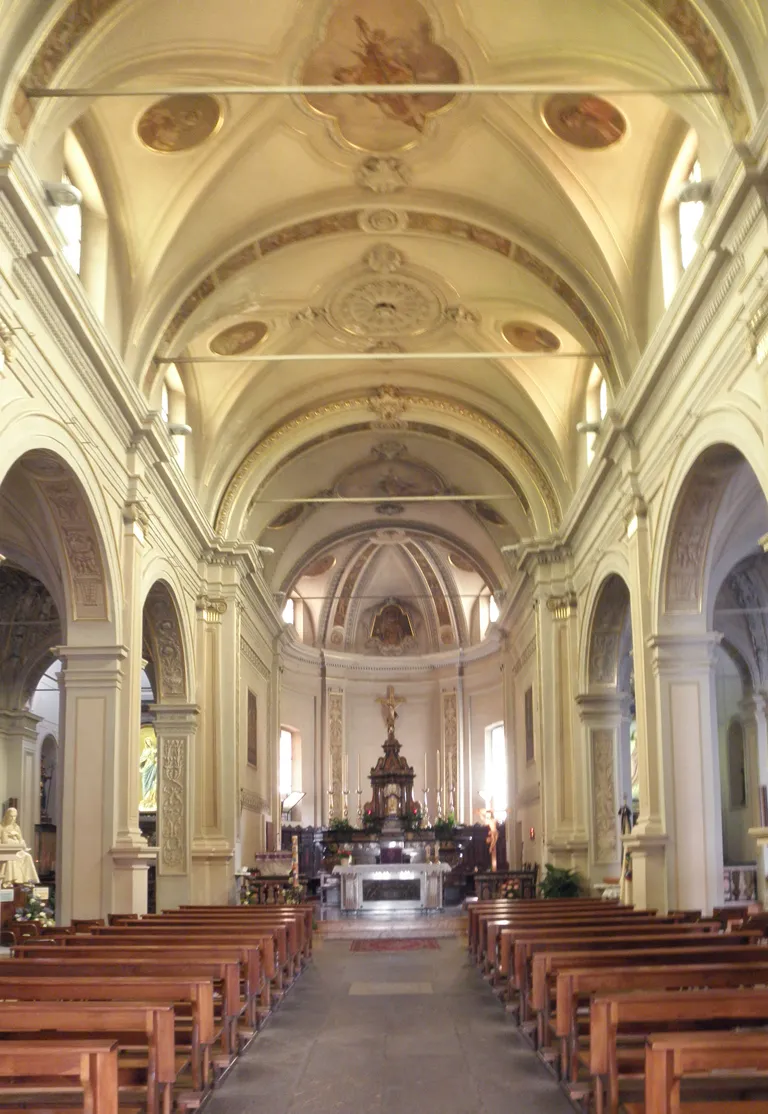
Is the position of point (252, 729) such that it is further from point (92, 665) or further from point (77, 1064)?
point (77, 1064)

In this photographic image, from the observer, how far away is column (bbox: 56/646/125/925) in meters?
14.9

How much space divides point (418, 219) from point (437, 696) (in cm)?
2164

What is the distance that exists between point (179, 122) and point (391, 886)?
61.1 ft

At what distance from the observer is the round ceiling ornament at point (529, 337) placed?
1955 cm

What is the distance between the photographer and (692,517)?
48.8ft

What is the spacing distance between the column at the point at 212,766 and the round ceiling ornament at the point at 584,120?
11571 mm

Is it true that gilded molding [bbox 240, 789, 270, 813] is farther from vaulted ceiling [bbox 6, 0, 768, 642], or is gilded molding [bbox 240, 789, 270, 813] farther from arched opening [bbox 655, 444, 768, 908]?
arched opening [bbox 655, 444, 768, 908]

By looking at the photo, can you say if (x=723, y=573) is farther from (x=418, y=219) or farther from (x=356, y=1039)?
(x=356, y=1039)

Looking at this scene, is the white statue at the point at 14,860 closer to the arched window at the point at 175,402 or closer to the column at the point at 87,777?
the column at the point at 87,777

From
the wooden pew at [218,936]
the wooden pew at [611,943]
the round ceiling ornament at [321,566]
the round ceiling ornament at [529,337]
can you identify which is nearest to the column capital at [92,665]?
the wooden pew at [218,936]

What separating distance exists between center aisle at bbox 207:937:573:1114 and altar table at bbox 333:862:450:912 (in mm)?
12028

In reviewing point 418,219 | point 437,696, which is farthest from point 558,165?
point 437,696

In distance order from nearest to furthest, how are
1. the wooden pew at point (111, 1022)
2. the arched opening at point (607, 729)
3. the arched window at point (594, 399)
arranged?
the wooden pew at point (111, 1022) → the arched window at point (594, 399) → the arched opening at point (607, 729)

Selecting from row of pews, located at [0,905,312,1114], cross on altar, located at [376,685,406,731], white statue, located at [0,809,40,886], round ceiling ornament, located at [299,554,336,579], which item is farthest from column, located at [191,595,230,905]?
round ceiling ornament, located at [299,554,336,579]
